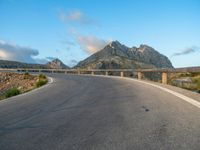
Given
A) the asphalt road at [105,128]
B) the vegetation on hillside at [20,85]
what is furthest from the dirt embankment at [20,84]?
the asphalt road at [105,128]

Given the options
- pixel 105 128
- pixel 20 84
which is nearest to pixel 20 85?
pixel 20 84

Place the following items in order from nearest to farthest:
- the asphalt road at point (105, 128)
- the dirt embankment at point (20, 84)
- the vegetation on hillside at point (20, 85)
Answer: the asphalt road at point (105, 128) < the vegetation on hillside at point (20, 85) < the dirt embankment at point (20, 84)

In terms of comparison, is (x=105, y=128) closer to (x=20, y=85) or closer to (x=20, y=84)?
(x=20, y=85)

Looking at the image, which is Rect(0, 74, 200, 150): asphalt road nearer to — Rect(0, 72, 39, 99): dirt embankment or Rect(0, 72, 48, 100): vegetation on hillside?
Rect(0, 72, 48, 100): vegetation on hillside

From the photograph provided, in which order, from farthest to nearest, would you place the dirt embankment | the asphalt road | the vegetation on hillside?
1. the dirt embankment
2. the vegetation on hillside
3. the asphalt road

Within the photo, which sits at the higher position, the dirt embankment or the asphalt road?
the asphalt road

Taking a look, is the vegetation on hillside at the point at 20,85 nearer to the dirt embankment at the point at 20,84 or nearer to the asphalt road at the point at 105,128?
the dirt embankment at the point at 20,84

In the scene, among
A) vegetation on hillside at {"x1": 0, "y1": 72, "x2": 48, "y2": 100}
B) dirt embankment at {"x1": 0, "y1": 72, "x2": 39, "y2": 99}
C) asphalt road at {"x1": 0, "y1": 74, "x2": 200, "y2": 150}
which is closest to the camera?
asphalt road at {"x1": 0, "y1": 74, "x2": 200, "y2": 150}

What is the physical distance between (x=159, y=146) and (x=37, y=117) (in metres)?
3.77

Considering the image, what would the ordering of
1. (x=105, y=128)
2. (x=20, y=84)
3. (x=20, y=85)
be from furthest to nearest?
(x=20, y=84)
(x=20, y=85)
(x=105, y=128)

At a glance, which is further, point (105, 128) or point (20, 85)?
point (20, 85)

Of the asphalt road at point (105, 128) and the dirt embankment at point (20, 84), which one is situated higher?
the asphalt road at point (105, 128)

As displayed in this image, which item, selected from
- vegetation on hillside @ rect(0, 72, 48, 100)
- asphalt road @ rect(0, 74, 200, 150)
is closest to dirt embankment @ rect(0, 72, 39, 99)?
vegetation on hillside @ rect(0, 72, 48, 100)

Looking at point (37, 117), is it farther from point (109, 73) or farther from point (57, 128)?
point (109, 73)
